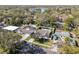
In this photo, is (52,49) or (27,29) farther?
(27,29)

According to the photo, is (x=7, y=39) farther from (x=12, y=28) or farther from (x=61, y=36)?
(x=61, y=36)

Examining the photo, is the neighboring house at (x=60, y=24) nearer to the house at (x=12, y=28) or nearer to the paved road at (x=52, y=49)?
the paved road at (x=52, y=49)

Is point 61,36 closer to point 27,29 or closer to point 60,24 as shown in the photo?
point 60,24

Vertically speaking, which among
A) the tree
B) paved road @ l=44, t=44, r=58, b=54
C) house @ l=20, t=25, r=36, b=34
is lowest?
paved road @ l=44, t=44, r=58, b=54

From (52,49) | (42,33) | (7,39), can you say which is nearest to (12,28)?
(7,39)

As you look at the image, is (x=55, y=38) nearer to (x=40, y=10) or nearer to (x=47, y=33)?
(x=47, y=33)

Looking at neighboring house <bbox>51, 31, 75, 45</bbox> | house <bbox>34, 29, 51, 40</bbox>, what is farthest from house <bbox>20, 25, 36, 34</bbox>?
neighboring house <bbox>51, 31, 75, 45</bbox>

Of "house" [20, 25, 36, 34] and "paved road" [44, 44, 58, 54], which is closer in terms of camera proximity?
"paved road" [44, 44, 58, 54]

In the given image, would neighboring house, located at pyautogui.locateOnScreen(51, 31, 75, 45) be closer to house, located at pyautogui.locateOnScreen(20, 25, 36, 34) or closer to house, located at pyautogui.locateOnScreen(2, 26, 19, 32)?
house, located at pyautogui.locateOnScreen(20, 25, 36, 34)

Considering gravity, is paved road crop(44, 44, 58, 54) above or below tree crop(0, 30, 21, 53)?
below

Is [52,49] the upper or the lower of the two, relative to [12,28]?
lower

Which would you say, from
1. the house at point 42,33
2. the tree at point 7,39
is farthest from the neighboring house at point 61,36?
→ the tree at point 7,39
